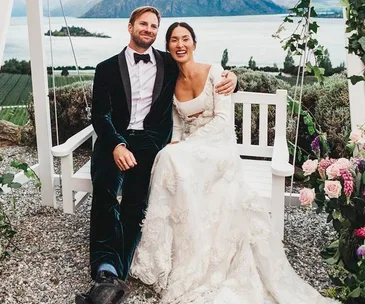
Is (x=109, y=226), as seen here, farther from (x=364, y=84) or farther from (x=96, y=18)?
(x=96, y=18)

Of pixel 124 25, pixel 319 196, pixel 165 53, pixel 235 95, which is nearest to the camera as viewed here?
pixel 319 196

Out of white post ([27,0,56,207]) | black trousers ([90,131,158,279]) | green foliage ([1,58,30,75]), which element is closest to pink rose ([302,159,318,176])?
black trousers ([90,131,158,279])

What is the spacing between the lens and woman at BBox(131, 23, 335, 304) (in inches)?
115

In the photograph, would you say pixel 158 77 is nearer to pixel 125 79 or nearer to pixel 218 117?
pixel 125 79

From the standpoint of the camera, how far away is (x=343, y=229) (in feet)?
9.03

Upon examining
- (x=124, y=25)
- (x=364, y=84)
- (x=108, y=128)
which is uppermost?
(x=124, y=25)

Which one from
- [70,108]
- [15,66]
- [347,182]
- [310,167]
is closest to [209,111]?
[310,167]

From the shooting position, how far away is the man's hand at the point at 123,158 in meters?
3.17

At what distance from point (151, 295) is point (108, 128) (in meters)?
1.02

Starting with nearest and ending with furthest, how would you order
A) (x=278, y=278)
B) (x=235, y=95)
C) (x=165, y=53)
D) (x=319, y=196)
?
1. (x=319, y=196)
2. (x=278, y=278)
3. (x=165, y=53)
4. (x=235, y=95)

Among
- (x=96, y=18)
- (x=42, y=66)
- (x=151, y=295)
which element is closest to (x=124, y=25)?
(x=96, y=18)

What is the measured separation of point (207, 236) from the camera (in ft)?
9.93

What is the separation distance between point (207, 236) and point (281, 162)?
2.06ft

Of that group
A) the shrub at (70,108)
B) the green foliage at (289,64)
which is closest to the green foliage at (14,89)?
the shrub at (70,108)
